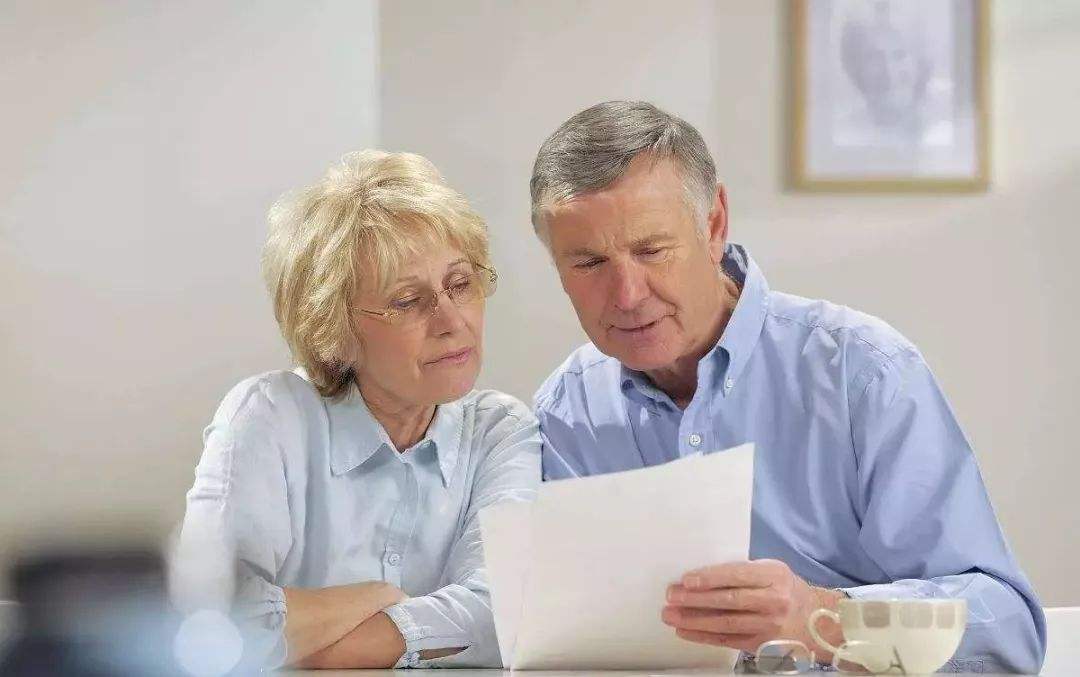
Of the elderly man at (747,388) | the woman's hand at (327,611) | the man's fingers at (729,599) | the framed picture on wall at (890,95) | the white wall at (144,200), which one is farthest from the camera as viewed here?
the framed picture on wall at (890,95)

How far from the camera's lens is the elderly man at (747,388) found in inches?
67.6

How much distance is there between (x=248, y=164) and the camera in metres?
2.79

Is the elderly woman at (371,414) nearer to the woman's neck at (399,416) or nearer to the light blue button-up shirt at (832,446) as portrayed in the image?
the woman's neck at (399,416)

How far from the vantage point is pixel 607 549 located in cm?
129

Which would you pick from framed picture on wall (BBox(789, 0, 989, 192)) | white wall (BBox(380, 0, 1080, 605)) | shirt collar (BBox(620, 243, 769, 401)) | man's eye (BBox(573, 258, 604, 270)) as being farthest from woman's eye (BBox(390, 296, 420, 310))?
framed picture on wall (BBox(789, 0, 989, 192))

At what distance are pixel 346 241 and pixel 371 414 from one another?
0.85ft

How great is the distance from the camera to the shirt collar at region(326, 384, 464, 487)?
183 centimetres

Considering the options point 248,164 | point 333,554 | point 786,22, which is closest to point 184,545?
point 333,554

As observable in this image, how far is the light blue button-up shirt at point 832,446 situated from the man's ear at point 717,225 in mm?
70

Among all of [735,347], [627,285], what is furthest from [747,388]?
[627,285]

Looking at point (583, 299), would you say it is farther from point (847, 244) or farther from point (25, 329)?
point (25, 329)

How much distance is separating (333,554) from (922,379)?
0.86 meters

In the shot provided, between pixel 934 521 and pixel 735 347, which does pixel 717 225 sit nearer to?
pixel 735 347

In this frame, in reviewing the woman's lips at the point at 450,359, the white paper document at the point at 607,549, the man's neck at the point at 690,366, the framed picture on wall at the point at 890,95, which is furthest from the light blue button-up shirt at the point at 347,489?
the framed picture on wall at the point at 890,95
